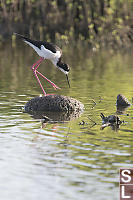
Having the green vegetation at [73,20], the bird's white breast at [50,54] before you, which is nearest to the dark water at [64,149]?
the bird's white breast at [50,54]

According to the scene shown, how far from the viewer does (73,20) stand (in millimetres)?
27984

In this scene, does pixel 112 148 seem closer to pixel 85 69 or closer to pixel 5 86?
pixel 5 86

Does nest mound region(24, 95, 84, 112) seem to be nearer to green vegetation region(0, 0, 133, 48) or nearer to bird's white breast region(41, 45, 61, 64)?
bird's white breast region(41, 45, 61, 64)

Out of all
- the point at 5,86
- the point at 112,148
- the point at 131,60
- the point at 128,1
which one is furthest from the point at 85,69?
the point at 112,148

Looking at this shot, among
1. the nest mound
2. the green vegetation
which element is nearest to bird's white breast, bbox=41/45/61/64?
the nest mound

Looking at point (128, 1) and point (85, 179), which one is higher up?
point (128, 1)

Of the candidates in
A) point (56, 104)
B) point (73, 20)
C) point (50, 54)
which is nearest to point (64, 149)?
point (56, 104)

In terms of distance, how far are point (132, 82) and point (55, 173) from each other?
9.92 metres

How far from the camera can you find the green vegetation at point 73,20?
88.3ft

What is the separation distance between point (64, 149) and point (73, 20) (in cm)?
1964

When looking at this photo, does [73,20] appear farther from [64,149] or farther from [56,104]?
[64,149]

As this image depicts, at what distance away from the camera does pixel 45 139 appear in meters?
9.68

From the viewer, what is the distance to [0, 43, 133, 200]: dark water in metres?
7.14

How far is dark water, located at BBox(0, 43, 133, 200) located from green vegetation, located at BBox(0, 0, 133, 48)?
10545 millimetres
